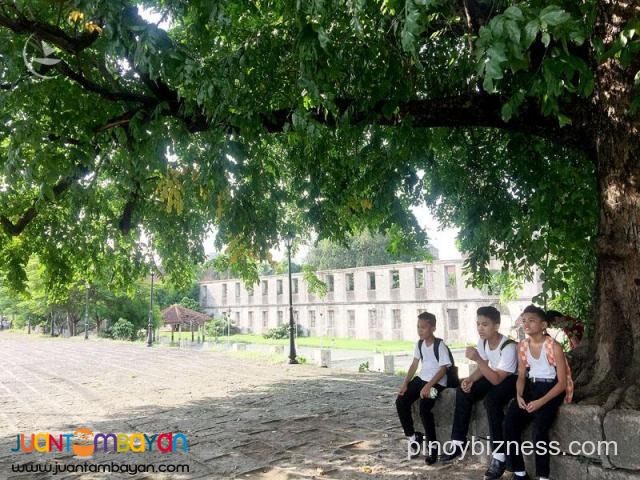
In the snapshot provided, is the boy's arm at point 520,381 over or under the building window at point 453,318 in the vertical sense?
over

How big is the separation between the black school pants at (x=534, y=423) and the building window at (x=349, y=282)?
38.4 metres

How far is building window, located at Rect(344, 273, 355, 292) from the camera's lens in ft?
141

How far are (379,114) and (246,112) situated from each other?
61.1 inches

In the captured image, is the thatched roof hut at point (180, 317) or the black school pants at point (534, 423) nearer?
the black school pants at point (534, 423)

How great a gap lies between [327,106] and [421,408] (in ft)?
11.2

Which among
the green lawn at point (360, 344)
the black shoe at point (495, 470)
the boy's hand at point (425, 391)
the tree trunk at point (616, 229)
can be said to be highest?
the tree trunk at point (616, 229)

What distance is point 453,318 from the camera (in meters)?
36.8

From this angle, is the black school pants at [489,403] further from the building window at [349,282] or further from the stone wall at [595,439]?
the building window at [349,282]

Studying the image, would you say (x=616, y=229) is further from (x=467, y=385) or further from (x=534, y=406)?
(x=467, y=385)

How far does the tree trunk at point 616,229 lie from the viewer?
4590 mm

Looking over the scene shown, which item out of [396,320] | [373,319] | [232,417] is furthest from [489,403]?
[373,319]

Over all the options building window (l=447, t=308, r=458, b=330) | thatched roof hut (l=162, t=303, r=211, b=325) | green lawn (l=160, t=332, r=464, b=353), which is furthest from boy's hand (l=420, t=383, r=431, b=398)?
building window (l=447, t=308, r=458, b=330)

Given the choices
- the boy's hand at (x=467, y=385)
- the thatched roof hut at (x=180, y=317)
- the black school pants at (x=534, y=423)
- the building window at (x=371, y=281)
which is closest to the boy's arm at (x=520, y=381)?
the black school pants at (x=534, y=423)

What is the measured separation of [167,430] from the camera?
7.68m
